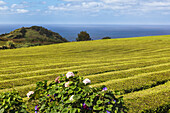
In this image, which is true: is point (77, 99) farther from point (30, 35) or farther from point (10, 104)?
point (30, 35)

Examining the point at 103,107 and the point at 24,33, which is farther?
the point at 24,33

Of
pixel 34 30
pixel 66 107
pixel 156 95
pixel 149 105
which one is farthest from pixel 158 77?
pixel 34 30

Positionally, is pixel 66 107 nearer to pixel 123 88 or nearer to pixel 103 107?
pixel 103 107

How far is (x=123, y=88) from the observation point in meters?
7.73

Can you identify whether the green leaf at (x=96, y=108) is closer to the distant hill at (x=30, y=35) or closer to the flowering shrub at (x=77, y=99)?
the flowering shrub at (x=77, y=99)

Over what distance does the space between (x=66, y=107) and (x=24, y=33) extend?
4935 centimetres

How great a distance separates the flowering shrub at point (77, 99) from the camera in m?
4.04

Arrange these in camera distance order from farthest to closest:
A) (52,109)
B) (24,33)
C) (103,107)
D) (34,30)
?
1. (34,30)
2. (24,33)
3. (52,109)
4. (103,107)

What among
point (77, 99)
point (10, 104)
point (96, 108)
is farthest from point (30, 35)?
point (96, 108)

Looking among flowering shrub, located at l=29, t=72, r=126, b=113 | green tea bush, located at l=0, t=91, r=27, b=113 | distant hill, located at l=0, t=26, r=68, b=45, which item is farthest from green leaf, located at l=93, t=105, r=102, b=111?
distant hill, located at l=0, t=26, r=68, b=45

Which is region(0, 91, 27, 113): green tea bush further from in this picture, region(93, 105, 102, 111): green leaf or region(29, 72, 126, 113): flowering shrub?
region(93, 105, 102, 111): green leaf

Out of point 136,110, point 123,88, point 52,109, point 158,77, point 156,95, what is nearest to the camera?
point 52,109

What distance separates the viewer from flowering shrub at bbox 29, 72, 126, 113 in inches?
159

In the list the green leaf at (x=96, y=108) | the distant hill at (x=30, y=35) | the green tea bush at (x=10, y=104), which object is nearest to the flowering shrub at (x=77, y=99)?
the green leaf at (x=96, y=108)
